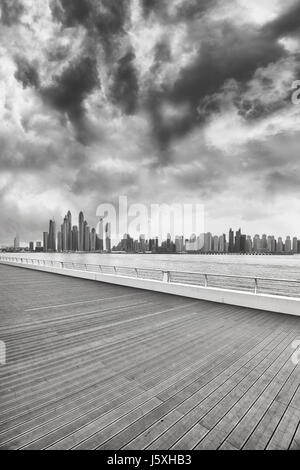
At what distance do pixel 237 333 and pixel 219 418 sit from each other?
10.5ft

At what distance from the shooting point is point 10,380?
10.7 ft

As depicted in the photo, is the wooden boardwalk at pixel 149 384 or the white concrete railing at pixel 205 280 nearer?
the wooden boardwalk at pixel 149 384

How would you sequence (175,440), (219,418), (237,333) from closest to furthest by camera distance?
1. (175,440)
2. (219,418)
3. (237,333)

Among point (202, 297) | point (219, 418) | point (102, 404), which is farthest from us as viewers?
point (202, 297)

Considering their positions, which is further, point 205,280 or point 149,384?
point 205,280

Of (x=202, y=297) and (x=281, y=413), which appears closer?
(x=281, y=413)

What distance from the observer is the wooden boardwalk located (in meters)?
2.27

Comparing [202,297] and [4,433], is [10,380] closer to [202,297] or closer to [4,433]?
[4,433]

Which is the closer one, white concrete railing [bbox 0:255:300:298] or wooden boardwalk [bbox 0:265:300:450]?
wooden boardwalk [bbox 0:265:300:450]

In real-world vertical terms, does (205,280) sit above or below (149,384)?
above

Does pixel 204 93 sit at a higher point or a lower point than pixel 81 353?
higher

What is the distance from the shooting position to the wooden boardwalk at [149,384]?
2.27 m

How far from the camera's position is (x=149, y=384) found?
319 cm

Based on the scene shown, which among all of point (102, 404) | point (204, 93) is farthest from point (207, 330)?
point (204, 93)
